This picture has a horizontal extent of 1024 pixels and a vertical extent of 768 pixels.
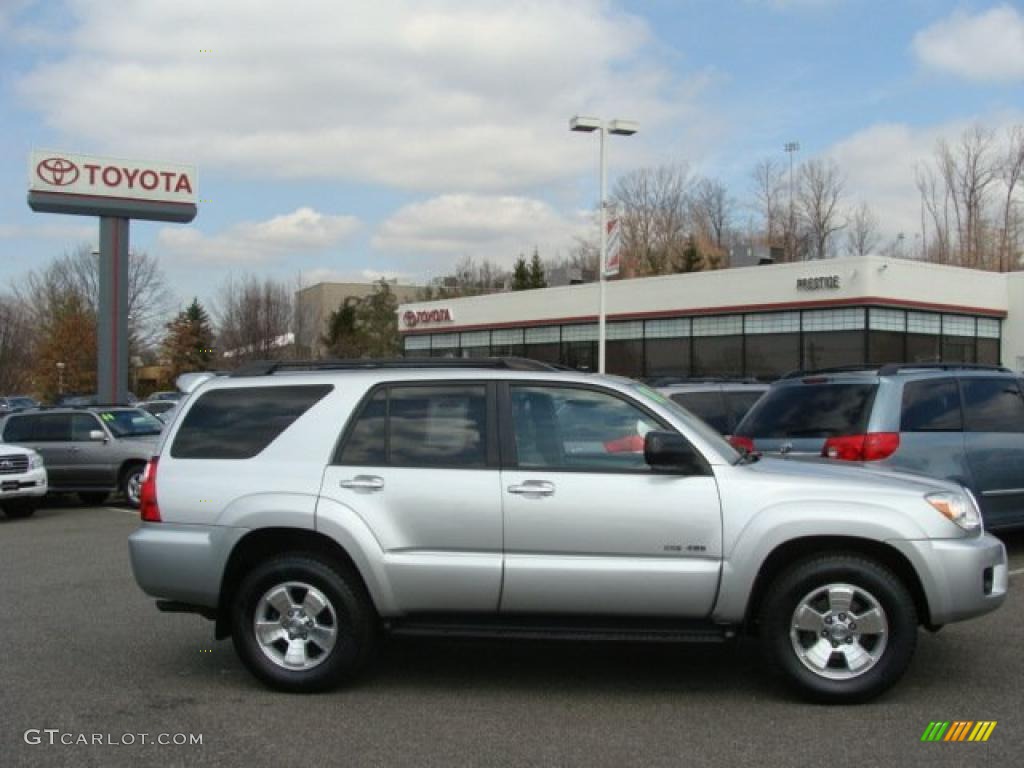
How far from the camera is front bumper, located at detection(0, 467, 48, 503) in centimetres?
1499

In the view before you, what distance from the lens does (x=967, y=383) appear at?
9.27 metres

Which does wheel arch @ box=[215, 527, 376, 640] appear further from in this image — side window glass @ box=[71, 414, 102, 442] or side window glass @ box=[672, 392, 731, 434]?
side window glass @ box=[71, 414, 102, 442]

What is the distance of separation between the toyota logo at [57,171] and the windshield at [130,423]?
1708 cm

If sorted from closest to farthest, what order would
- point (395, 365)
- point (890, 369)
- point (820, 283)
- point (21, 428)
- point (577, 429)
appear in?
point (577, 429) < point (395, 365) < point (890, 369) < point (21, 428) < point (820, 283)

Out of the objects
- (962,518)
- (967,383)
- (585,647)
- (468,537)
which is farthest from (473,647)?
(967,383)

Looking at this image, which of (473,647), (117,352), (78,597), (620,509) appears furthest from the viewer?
(117,352)

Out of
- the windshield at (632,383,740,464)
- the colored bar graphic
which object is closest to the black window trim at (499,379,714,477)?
the windshield at (632,383,740,464)

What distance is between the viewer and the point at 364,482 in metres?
5.78

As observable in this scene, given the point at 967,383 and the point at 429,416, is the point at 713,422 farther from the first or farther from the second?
the point at 429,416

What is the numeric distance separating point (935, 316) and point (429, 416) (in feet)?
99.5

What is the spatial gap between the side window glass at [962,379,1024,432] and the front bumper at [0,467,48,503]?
1264 cm

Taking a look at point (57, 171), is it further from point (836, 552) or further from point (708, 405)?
point (836, 552)

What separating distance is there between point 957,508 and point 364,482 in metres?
3.26
